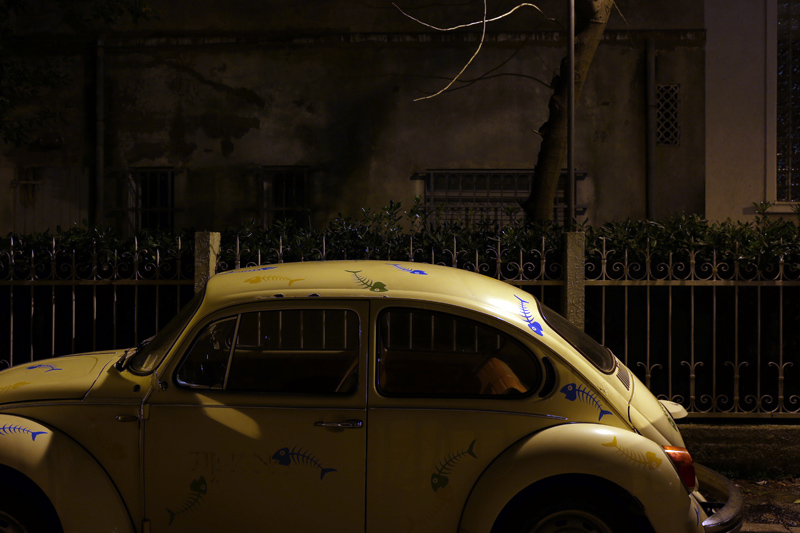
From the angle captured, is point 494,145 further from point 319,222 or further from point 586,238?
point 586,238

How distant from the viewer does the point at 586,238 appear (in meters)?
5.49

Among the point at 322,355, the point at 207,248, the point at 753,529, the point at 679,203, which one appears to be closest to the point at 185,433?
the point at 322,355

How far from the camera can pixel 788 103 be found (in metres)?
10.2

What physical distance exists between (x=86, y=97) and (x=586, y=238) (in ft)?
30.2

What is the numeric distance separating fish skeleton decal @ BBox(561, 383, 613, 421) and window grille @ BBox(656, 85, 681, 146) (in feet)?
28.1

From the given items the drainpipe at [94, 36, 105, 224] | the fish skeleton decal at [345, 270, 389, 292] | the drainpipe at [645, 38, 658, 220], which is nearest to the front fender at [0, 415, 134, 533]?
the fish skeleton decal at [345, 270, 389, 292]

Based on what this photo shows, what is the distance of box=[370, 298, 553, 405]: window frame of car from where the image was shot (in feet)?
9.43

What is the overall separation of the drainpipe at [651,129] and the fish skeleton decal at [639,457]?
8.08 m

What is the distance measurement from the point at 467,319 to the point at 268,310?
95cm

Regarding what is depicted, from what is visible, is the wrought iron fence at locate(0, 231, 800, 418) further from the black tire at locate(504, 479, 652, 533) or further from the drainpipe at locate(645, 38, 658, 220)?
the drainpipe at locate(645, 38, 658, 220)

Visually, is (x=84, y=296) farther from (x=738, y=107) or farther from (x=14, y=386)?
(x=738, y=107)

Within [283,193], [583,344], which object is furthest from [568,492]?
[283,193]

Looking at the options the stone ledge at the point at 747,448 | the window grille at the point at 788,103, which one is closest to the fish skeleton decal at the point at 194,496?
the stone ledge at the point at 747,448

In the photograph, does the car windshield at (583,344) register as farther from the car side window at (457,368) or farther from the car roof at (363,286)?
the car side window at (457,368)
